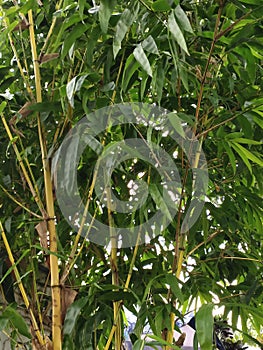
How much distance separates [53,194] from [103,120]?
0.17 meters

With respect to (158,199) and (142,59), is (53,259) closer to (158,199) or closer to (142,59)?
(158,199)

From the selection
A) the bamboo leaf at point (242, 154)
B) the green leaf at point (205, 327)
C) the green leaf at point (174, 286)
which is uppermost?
the bamboo leaf at point (242, 154)

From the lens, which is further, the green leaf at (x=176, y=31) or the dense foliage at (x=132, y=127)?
the dense foliage at (x=132, y=127)

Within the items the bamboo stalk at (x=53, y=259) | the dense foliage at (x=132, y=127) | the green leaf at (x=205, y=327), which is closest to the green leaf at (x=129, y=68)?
the dense foliage at (x=132, y=127)

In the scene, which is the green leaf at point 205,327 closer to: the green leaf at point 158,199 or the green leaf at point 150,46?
the green leaf at point 158,199

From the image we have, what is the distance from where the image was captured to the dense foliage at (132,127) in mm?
717

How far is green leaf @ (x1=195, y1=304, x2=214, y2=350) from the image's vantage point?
643 mm

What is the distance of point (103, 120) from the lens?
782mm

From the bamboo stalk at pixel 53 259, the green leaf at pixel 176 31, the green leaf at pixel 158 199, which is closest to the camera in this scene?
the green leaf at pixel 176 31

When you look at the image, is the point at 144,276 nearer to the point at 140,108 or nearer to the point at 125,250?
the point at 125,250

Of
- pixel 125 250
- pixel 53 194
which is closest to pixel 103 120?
pixel 53 194

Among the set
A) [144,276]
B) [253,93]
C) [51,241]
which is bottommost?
[144,276]

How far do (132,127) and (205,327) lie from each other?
0.35m

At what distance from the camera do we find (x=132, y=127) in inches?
33.4
